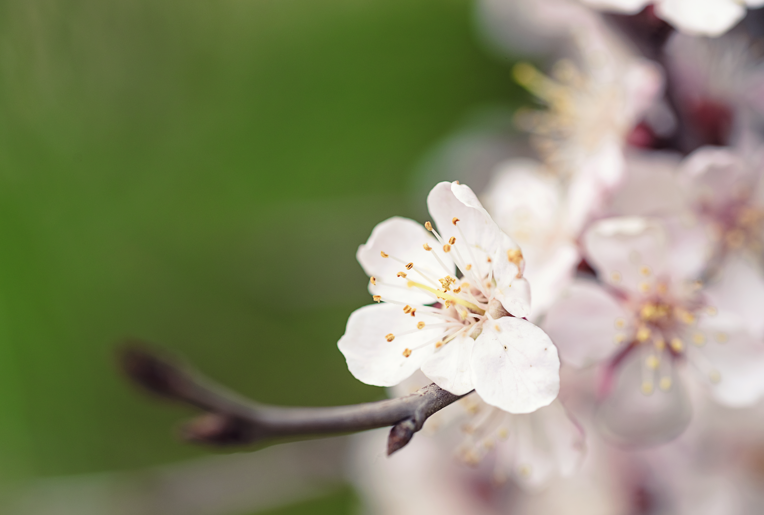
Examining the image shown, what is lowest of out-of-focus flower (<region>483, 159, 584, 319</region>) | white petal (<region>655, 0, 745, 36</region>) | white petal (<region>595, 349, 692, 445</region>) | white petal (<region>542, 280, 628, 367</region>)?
white petal (<region>595, 349, 692, 445</region>)

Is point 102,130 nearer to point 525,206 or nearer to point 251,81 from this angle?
point 251,81

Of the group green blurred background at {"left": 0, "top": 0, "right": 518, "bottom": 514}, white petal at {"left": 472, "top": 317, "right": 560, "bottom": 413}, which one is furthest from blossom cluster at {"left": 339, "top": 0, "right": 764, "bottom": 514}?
green blurred background at {"left": 0, "top": 0, "right": 518, "bottom": 514}

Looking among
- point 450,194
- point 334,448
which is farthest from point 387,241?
point 334,448

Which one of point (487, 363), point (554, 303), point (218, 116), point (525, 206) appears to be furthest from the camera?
point (218, 116)

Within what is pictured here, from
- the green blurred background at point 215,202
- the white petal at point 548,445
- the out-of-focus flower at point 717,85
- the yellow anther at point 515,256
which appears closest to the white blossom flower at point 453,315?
the yellow anther at point 515,256

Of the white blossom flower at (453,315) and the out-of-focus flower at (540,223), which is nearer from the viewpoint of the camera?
the white blossom flower at (453,315)

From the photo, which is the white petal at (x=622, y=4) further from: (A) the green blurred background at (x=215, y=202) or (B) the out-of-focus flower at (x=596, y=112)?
(A) the green blurred background at (x=215, y=202)

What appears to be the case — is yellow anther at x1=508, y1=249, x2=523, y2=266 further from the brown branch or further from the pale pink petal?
the pale pink petal
